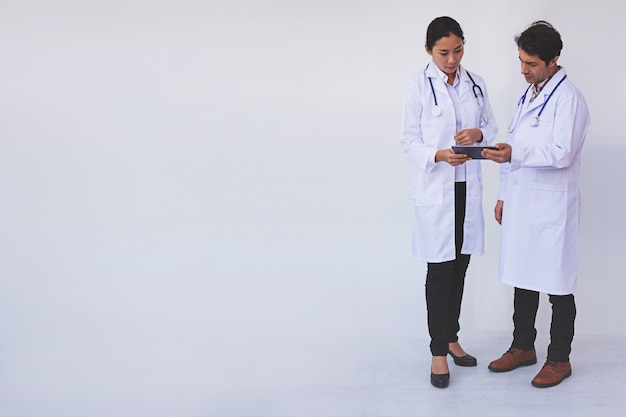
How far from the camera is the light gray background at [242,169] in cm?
384

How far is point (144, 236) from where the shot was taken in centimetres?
437

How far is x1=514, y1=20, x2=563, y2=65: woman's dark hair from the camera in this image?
9.36 feet

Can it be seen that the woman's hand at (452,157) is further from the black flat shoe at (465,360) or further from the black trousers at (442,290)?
the black flat shoe at (465,360)

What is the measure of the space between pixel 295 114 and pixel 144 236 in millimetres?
1137

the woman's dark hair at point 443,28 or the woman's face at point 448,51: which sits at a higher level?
the woman's dark hair at point 443,28

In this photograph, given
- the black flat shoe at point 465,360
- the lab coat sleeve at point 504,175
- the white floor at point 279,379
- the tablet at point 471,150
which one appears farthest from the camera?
the black flat shoe at point 465,360

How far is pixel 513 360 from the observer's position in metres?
3.19

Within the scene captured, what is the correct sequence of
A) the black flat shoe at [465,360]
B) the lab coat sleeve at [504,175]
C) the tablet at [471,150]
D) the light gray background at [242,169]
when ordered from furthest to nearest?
the light gray background at [242,169], the black flat shoe at [465,360], the lab coat sleeve at [504,175], the tablet at [471,150]

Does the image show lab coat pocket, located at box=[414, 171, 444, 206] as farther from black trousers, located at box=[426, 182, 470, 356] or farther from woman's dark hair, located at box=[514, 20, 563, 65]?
woman's dark hair, located at box=[514, 20, 563, 65]

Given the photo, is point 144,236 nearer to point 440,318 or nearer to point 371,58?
point 371,58

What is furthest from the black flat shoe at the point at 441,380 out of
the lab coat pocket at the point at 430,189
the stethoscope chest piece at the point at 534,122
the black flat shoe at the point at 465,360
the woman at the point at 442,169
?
the stethoscope chest piece at the point at 534,122

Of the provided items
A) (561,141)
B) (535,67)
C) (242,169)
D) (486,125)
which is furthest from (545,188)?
(242,169)

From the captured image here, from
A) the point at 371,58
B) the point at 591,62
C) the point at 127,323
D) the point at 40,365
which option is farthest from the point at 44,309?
the point at 591,62

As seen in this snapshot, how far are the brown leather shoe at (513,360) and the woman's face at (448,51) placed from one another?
1.25m
